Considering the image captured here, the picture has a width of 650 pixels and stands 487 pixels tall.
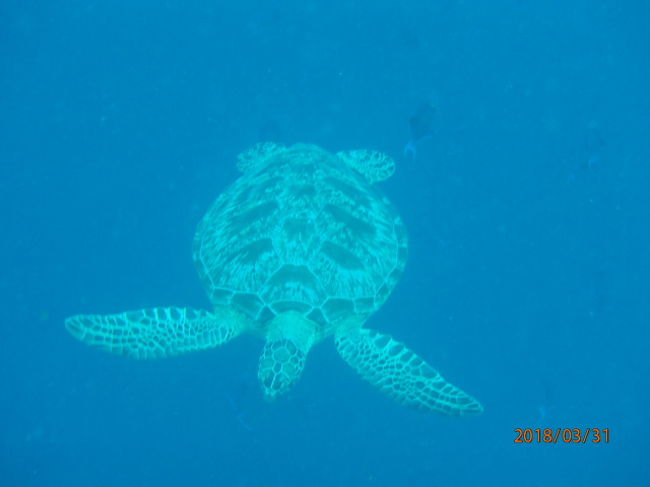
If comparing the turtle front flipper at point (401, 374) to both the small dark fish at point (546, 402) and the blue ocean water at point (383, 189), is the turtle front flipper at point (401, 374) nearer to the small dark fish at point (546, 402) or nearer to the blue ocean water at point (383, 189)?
the blue ocean water at point (383, 189)

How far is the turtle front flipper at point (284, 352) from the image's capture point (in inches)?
168

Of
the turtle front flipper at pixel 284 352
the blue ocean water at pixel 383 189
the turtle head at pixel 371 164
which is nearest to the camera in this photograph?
the turtle front flipper at pixel 284 352

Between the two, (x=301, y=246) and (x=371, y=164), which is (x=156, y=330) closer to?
(x=301, y=246)

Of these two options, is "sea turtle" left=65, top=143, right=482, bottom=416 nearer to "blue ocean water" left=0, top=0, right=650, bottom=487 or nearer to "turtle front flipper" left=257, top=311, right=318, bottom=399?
"turtle front flipper" left=257, top=311, right=318, bottom=399

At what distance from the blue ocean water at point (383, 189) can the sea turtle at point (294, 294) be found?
1.24 m

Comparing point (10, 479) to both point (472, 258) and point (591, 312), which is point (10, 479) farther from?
point (591, 312)

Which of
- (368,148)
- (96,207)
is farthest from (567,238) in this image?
(96,207)

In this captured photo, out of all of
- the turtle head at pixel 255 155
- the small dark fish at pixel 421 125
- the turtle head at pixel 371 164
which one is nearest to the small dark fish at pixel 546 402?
the turtle head at pixel 371 164

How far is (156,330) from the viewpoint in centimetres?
490

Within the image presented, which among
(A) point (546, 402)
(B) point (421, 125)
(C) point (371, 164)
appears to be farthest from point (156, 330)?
(A) point (546, 402)

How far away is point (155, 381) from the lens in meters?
6.08

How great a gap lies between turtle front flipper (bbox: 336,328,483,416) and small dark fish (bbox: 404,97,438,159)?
3.15m

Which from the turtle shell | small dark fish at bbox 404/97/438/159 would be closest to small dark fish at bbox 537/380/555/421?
the turtle shell

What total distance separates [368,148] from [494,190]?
198cm
